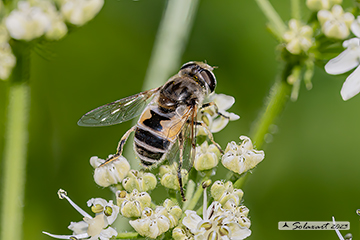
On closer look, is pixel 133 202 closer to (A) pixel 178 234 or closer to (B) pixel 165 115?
(A) pixel 178 234

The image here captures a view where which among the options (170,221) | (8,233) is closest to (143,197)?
(170,221)

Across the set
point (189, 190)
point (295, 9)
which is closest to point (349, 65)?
point (295, 9)

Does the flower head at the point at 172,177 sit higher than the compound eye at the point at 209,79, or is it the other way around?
the compound eye at the point at 209,79

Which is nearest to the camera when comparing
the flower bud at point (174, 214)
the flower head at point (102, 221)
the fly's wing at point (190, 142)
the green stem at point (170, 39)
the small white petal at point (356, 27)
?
the flower bud at point (174, 214)

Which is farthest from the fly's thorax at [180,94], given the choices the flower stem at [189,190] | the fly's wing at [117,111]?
the flower stem at [189,190]

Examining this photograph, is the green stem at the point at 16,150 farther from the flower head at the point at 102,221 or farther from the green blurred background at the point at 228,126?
the green blurred background at the point at 228,126

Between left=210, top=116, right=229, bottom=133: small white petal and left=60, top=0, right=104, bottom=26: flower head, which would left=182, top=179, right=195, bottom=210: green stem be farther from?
left=60, top=0, right=104, bottom=26: flower head

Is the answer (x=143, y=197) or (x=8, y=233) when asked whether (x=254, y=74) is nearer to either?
(x=143, y=197)
